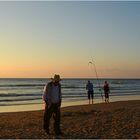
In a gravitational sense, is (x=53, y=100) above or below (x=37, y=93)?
below

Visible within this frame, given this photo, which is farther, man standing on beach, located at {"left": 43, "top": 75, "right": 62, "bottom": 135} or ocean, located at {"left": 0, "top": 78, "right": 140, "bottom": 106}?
ocean, located at {"left": 0, "top": 78, "right": 140, "bottom": 106}

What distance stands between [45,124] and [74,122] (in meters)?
2.44

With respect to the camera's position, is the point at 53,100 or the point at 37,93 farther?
the point at 37,93

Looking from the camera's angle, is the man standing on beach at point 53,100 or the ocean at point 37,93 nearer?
the man standing on beach at point 53,100

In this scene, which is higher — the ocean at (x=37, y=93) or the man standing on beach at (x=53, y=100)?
the ocean at (x=37, y=93)

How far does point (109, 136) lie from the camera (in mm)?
11398

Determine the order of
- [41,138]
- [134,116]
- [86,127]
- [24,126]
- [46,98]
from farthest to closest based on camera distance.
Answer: [134,116] < [24,126] < [86,127] < [46,98] < [41,138]

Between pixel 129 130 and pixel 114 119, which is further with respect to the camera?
pixel 114 119

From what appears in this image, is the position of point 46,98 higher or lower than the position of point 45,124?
higher

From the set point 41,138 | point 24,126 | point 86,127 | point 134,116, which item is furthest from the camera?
point 134,116

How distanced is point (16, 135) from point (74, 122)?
308cm

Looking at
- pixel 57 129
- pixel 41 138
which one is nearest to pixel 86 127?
pixel 57 129

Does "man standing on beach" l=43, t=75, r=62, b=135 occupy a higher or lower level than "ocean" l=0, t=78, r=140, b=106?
lower

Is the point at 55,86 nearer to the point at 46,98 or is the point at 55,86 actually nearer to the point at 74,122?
the point at 46,98
